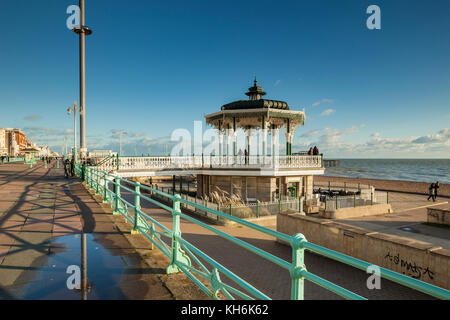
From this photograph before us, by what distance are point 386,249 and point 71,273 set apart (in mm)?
9718

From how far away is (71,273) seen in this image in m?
3.82

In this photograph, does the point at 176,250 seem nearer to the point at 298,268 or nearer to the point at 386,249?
the point at 298,268

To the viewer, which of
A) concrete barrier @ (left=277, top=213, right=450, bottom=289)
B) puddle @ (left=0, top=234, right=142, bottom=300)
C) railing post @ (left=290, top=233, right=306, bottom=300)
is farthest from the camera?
concrete barrier @ (left=277, top=213, right=450, bottom=289)

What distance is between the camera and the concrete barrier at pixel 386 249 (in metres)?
7.96

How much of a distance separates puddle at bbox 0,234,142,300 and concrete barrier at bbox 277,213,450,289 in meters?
8.56

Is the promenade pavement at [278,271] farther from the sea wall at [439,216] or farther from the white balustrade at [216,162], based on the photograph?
the sea wall at [439,216]

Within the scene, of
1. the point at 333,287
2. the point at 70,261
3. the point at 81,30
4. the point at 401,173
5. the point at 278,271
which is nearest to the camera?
the point at 333,287

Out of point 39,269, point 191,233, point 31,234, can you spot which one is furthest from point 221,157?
point 39,269

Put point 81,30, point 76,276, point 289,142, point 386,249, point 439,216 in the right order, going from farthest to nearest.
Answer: point 289,142 < point 81,30 < point 439,216 < point 386,249 < point 76,276

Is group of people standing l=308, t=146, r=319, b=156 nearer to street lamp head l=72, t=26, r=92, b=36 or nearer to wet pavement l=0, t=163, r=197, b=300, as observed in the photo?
wet pavement l=0, t=163, r=197, b=300

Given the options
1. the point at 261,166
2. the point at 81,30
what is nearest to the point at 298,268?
the point at 261,166

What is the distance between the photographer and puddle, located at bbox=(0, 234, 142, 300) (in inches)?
126

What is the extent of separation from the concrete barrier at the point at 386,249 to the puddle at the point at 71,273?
28.1 ft

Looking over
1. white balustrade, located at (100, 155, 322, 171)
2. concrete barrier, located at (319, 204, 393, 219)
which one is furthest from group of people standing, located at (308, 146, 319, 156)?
concrete barrier, located at (319, 204, 393, 219)
